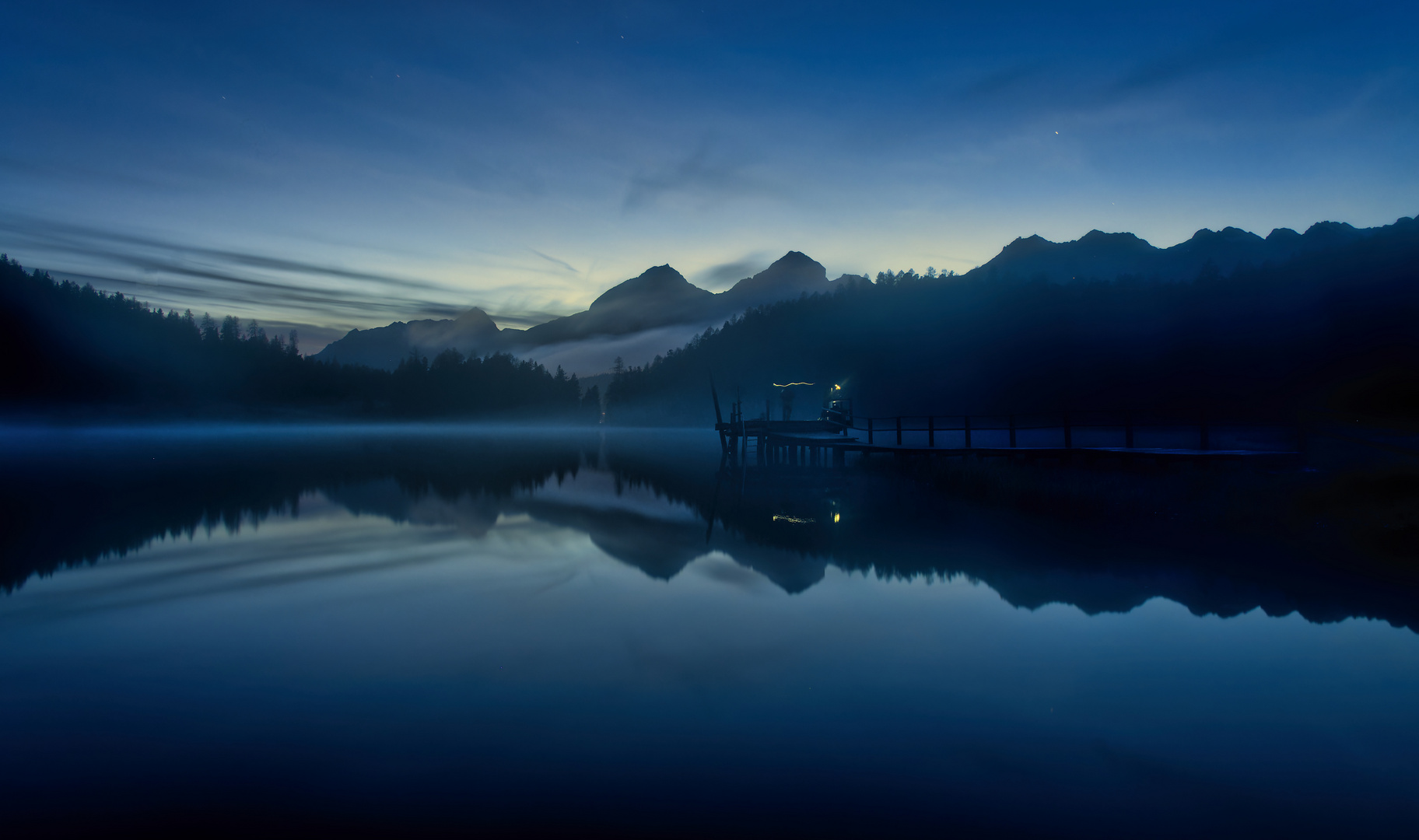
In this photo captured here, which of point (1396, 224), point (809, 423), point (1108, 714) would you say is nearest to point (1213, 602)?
point (1108, 714)

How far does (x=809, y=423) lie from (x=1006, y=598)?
986 inches

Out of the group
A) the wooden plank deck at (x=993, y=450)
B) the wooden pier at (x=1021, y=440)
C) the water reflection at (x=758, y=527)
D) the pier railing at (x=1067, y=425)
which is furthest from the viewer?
the pier railing at (x=1067, y=425)

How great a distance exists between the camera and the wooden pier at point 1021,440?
19.1 m

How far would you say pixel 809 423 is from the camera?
115ft

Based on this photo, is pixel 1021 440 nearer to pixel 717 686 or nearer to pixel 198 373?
pixel 717 686

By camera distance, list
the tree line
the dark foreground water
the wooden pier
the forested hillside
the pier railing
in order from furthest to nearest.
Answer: the tree line
the forested hillside
the pier railing
the wooden pier
the dark foreground water

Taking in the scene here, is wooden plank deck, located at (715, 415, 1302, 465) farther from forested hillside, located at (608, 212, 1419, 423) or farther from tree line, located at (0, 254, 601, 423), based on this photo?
tree line, located at (0, 254, 601, 423)

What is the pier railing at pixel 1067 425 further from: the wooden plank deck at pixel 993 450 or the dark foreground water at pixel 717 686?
the dark foreground water at pixel 717 686

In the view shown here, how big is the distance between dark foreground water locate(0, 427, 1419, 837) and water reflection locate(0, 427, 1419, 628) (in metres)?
0.16

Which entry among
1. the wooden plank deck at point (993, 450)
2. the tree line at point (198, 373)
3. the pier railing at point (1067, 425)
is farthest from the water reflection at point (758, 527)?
the tree line at point (198, 373)

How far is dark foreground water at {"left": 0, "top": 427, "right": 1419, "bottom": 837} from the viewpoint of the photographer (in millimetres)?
4703

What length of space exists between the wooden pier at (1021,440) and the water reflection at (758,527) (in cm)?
331

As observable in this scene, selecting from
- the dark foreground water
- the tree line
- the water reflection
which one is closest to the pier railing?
the water reflection

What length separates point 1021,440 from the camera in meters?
44.2
